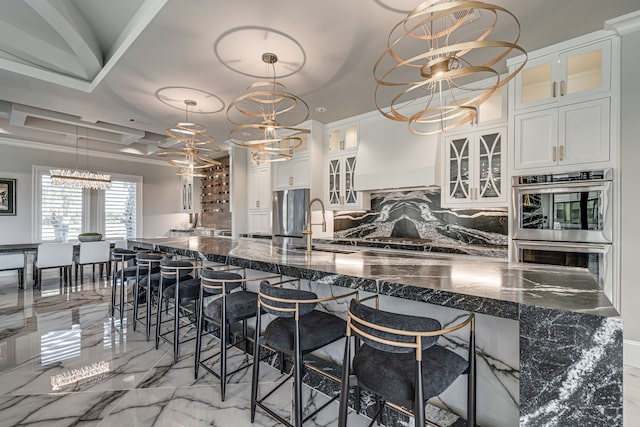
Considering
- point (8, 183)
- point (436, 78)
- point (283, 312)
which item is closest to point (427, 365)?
point (283, 312)

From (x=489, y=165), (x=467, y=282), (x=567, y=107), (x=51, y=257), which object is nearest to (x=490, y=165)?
(x=489, y=165)

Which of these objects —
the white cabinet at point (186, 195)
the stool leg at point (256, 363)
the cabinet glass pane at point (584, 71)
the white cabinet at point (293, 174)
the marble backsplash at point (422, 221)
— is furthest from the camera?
the white cabinet at point (186, 195)

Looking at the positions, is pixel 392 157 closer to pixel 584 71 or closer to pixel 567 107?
pixel 567 107

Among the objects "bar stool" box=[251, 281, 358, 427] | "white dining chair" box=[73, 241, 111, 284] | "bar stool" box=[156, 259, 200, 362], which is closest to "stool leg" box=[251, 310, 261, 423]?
"bar stool" box=[251, 281, 358, 427]

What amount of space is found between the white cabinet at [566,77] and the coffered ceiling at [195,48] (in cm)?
19

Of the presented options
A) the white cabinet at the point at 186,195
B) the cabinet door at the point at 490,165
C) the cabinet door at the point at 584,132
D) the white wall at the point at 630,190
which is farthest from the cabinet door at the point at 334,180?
the white cabinet at the point at 186,195

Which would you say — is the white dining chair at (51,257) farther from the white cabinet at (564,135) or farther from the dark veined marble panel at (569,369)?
the white cabinet at (564,135)

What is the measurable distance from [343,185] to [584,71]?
304 cm

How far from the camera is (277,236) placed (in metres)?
5.33

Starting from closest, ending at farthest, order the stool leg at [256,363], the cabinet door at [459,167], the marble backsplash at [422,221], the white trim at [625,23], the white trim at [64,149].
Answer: the stool leg at [256,363]
the white trim at [625,23]
the cabinet door at [459,167]
the marble backsplash at [422,221]
the white trim at [64,149]

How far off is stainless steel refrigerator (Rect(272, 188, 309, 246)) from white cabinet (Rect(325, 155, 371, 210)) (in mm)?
432

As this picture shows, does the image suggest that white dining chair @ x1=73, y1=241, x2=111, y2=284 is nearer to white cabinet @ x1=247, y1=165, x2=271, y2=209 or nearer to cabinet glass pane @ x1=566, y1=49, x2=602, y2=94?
white cabinet @ x1=247, y1=165, x2=271, y2=209

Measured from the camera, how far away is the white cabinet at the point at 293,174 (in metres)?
4.85

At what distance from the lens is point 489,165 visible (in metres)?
3.30
